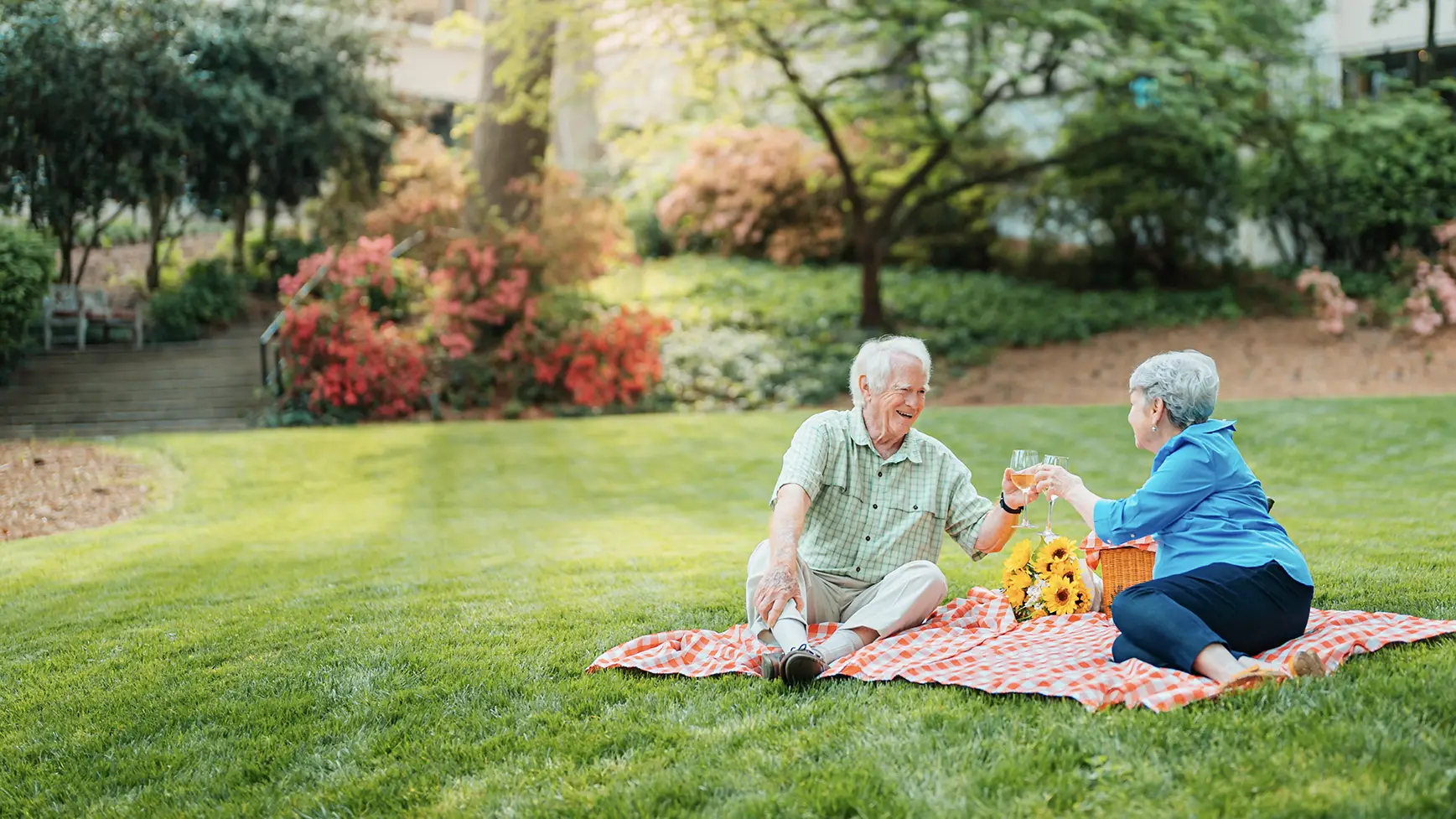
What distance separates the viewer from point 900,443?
4.29 metres

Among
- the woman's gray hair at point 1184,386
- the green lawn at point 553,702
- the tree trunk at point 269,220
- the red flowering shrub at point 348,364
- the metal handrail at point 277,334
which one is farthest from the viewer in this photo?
the tree trunk at point 269,220

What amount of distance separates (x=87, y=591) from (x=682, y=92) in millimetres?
11559

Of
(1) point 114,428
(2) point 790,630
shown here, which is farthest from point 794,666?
(1) point 114,428

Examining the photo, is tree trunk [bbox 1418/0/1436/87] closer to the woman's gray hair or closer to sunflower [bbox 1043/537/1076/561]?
sunflower [bbox 1043/537/1076/561]

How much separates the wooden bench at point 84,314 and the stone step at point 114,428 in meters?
2.09

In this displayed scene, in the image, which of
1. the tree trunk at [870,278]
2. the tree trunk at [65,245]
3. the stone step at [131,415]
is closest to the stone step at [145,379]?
the stone step at [131,415]

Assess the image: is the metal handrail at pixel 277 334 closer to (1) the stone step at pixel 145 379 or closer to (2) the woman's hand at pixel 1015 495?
(1) the stone step at pixel 145 379

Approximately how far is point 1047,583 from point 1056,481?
0.83 metres

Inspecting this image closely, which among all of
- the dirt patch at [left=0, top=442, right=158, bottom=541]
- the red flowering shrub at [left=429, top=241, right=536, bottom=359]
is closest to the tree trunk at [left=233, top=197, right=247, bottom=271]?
the red flowering shrub at [left=429, top=241, right=536, bottom=359]

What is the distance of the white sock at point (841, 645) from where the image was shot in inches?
156

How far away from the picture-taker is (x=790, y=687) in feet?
12.1

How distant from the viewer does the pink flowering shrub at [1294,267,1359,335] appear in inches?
579

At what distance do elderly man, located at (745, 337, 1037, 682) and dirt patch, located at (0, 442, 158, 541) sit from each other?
6.12m

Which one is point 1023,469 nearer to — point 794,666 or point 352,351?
point 794,666
